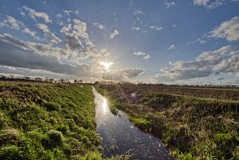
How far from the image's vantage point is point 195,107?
23172mm

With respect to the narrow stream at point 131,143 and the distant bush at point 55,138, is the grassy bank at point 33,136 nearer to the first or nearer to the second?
the distant bush at point 55,138

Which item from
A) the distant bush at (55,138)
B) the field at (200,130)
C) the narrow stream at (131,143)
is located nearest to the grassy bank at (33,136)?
the distant bush at (55,138)

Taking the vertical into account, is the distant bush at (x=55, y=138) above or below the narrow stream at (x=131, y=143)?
above

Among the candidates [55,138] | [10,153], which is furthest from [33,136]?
[10,153]

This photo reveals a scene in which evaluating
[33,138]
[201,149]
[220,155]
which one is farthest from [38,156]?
[220,155]

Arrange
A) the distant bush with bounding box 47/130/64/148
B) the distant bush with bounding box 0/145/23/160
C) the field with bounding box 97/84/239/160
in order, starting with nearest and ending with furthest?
the distant bush with bounding box 0/145/23/160 < the distant bush with bounding box 47/130/64/148 < the field with bounding box 97/84/239/160

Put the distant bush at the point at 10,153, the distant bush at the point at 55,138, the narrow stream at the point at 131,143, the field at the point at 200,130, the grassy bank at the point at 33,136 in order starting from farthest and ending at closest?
the narrow stream at the point at 131,143, the field at the point at 200,130, the distant bush at the point at 55,138, the grassy bank at the point at 33,136, the distant bush at the point at 10,153

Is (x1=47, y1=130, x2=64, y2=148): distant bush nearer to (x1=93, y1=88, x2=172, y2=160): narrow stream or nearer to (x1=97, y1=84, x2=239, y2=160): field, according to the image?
(x1=93, y1=88, x2=172, y2=160): narrow stream

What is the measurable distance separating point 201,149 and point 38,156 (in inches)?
483

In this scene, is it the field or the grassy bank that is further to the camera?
the field

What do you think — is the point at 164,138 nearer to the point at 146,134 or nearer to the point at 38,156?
the point at 146,134

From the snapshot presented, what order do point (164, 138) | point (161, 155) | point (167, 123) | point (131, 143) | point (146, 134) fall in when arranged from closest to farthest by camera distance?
point (161, 155) → point (131, 143) → point (164, 138) → point (146, 134) → point (167, 123)

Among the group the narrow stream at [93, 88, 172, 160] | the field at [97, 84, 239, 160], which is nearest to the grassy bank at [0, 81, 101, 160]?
the narrow stream at [93, 88, 172, 160]

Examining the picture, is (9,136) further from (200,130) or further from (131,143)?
(200,130)
